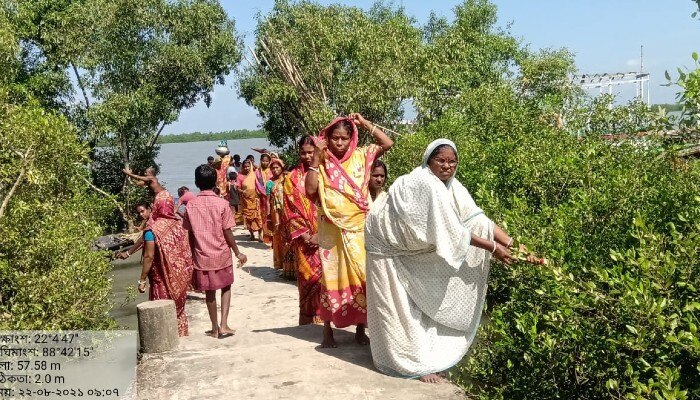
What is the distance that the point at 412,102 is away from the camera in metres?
18.4

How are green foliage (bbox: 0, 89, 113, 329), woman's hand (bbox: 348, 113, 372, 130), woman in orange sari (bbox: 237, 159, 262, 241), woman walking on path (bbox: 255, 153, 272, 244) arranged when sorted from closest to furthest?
woman's hand (bbox: 348, 113, 372, 130) → green foliage (bbox: 0, 89, 113, 329) → woman walking on path (bbox: 255, 153, 272, 244) → woman in orange sari (bbox: 237, 159, 262, 241)

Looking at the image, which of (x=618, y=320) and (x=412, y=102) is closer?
(x=618, y=320)

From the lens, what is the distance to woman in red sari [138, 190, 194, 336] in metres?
6.56

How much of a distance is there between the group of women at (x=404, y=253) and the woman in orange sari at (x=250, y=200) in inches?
344

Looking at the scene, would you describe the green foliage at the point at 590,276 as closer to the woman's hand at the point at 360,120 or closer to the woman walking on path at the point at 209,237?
the woman's hand at the point at 360,120

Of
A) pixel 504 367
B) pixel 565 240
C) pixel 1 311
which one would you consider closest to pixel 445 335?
pixel 504 367

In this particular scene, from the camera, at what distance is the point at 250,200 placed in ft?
46.4

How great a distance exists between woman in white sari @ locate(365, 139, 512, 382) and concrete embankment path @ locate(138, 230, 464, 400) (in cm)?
23

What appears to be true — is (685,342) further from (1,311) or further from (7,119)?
(7,119)

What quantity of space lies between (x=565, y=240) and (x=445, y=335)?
3.57 ft

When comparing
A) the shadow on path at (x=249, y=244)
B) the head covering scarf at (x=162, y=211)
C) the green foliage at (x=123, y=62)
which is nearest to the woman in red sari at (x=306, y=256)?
the head covering scarf at (x=162, y=211)
